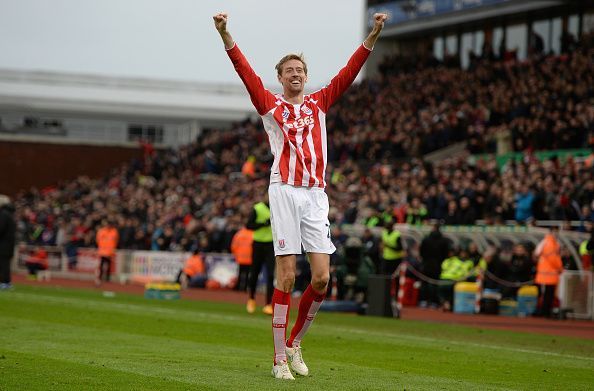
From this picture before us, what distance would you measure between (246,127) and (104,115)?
1582 centimetres

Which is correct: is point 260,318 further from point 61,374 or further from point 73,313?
point 61,374

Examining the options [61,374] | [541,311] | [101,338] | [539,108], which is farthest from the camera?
[539,108]

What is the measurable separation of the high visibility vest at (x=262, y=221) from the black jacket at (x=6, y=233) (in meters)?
7.60

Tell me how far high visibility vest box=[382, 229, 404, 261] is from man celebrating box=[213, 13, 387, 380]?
14106 mm

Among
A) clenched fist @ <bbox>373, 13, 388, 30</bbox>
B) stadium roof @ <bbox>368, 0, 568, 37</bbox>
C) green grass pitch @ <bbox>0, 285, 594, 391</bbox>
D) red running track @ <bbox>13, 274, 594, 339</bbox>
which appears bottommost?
red running track @ <bbox>13, 274, 594, 339</bbox>

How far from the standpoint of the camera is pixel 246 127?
48.7 metres

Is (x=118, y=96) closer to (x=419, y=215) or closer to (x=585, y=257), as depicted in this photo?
(x=419, y=215)

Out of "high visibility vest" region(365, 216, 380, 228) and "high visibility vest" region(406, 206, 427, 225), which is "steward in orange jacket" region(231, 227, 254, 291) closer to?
"high visibility vest" region(365, 216, 380, 228)

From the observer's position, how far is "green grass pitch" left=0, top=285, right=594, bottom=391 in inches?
357

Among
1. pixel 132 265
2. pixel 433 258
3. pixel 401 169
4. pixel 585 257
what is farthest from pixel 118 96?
pixel 585 257

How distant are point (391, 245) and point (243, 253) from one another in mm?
3977

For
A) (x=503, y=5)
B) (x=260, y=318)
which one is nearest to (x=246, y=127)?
(x=503, y=5)

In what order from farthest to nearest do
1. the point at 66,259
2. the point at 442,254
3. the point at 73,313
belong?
the point at 66,259 → the point at 442,254 → the point at 73,313

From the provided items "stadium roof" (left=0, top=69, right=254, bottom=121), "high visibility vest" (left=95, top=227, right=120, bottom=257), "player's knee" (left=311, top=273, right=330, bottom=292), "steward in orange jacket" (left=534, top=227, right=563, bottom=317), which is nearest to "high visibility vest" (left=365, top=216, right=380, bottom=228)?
"steward in orange jacket" (left=534, top=227, right=563, bottom=317)
